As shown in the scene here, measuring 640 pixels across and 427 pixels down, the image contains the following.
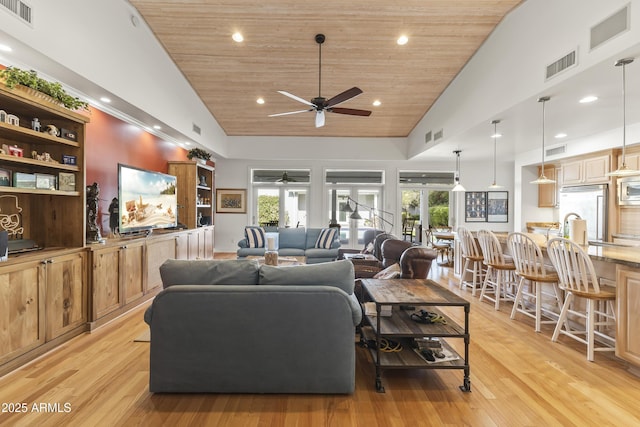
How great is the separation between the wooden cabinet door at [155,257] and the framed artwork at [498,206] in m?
7.88

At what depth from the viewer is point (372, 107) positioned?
21.8ft

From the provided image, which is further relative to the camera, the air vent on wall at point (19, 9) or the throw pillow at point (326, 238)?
the throw pillow at point (326, 238)

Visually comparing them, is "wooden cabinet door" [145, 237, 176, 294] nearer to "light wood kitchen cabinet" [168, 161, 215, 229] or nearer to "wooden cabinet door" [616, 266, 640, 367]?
"light wood kitchen cabinet" [168, 161, 215, 229]

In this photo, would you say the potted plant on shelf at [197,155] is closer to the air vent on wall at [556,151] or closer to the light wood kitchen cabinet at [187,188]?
the light wood kitchen cabinet at [187,188]

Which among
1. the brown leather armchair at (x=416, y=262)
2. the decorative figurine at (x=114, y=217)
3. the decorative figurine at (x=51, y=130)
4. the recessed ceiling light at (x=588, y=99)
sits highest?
the recessed ceiling light at (x=588, y=99)

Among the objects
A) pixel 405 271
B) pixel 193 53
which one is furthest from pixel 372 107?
pixel 405 271

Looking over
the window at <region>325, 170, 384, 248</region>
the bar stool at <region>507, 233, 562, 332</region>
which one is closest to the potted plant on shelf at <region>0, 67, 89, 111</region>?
the bar stool at <region>507, 233, 562, 332</region>

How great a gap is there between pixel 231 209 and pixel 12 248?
6.06 metres

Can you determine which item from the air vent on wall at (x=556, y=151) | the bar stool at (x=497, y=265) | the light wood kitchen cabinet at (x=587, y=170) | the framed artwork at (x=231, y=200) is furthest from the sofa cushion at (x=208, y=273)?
the air vent on wall at (x=556, y=151)

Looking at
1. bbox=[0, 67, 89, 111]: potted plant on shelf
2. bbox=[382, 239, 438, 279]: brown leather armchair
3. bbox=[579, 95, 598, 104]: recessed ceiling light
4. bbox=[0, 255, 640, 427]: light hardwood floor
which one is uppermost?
bbox=[579, 95, 598, 104]: recessed ceiling light

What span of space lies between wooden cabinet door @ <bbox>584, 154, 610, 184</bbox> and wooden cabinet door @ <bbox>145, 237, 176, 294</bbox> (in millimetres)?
7312

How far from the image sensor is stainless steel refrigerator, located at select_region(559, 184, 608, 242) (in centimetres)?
551

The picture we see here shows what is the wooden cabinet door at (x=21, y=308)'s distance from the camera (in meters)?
2.41

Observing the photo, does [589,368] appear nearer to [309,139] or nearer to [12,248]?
[12,248]
